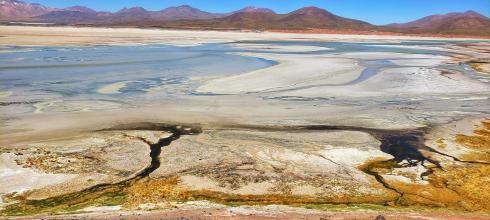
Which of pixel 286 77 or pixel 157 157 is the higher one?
pixel 286 77

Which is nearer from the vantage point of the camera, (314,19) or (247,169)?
(247,169)

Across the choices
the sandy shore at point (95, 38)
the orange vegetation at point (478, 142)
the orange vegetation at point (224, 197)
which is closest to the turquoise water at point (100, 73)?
the orange vegetation at point (224, 197)

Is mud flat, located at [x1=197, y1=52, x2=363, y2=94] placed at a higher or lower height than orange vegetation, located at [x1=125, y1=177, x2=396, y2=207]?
higher

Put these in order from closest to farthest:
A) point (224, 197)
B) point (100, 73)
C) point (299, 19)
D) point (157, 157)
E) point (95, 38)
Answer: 1. point (224, 197)
2. point (157, 157)
3. point (100, 73)
4. point (95, 38)
5. point (299, 19)

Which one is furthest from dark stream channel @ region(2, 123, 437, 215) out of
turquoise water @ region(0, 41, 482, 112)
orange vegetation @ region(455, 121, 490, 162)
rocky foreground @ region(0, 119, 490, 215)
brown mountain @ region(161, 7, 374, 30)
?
brown mountain @ region(161, 7, 374, 30)

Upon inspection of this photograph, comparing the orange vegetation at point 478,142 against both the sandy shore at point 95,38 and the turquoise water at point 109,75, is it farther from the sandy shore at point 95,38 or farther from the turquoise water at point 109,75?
the sandy shore at point 95,38

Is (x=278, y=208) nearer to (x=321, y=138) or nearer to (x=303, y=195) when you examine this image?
(x=303, y=195)

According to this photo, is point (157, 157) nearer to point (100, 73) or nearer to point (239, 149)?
point (239, 149)

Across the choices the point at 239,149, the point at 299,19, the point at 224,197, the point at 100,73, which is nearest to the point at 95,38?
the point at 100,73

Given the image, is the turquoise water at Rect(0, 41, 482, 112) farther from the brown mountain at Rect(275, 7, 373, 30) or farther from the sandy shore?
the brown mountain at Rect(275, 7, 373, 30)
